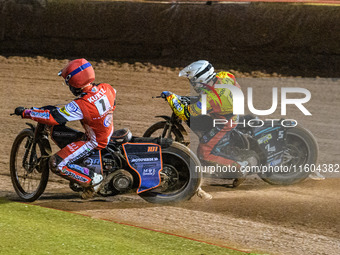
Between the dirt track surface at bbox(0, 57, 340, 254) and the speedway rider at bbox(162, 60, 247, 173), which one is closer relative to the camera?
the dirt track surface at bbox(0, 57, 340, 254)

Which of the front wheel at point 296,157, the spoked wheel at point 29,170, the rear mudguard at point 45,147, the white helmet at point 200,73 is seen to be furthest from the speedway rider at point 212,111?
the spoked wheel at point 29,170

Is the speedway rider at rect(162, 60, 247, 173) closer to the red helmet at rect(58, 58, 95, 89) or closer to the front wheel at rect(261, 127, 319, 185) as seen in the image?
the front wheel at rect(261, 127, 319, 185)

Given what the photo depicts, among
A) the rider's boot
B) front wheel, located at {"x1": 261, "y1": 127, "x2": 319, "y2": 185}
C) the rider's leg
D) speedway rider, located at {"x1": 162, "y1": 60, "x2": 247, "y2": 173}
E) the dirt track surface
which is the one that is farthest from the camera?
front wheel, located at {"x1": 261, "y1": 127, "x2": 319, "y2": 185}

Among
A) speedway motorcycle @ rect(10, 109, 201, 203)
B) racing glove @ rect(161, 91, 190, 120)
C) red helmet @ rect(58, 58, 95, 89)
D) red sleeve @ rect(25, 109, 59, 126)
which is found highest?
red helmet @ rect(58, 58, 95, 89)

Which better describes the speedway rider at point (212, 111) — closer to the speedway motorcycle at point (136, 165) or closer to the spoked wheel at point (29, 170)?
the speedway motorcycle at point (136, 165)

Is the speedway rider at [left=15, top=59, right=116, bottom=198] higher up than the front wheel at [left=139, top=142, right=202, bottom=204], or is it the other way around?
the speedway rider at [left=15, top=59, right=116, bottom=198]

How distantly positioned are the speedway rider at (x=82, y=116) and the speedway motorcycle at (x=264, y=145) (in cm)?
133

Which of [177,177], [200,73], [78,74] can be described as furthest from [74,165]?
[200,73]

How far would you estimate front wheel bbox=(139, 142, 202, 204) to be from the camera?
8.04 meters

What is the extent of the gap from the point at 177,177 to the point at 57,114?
1745 mm

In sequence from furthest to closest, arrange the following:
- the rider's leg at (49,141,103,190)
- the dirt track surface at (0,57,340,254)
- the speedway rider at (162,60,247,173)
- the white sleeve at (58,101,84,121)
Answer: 1. the speedway rider at (162,60,247,173)
2. the rider's leg at (49,141,103,190)
3. the white sleeve at (58,101,84,121)
4. the dirt track surface at (0,57,340,254)

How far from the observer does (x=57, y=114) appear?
766cm

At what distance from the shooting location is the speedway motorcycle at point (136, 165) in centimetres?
805

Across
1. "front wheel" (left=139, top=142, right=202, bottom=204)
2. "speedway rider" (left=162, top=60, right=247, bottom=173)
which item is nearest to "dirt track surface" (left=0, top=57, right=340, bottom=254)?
"front wheel" (left=139, top=142, right=202, bottom=204)
